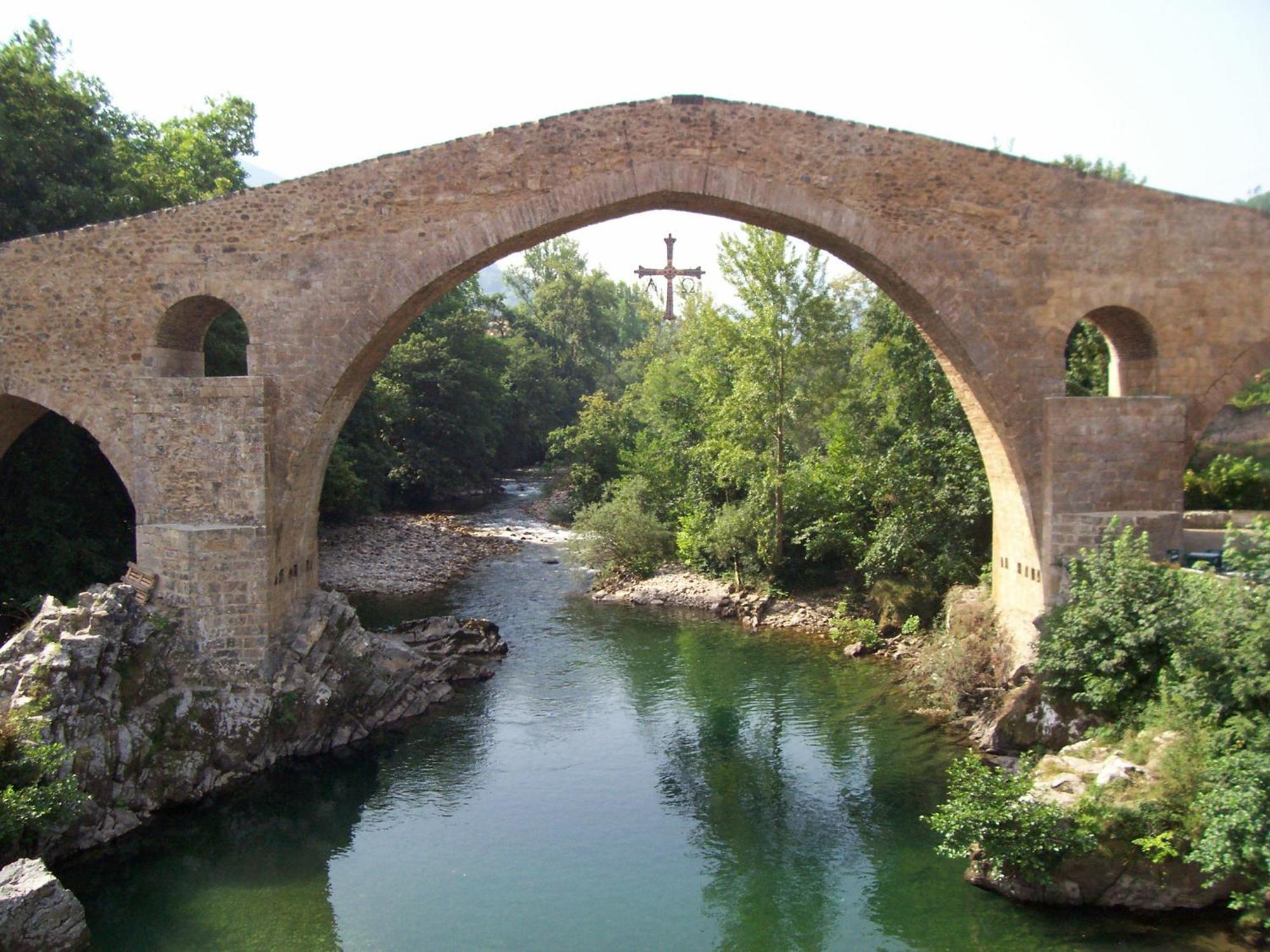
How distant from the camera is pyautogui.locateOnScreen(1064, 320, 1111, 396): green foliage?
1452cm

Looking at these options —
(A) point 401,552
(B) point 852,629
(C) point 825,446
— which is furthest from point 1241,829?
(A) point 401,552

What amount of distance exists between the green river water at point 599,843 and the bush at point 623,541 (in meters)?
6.48

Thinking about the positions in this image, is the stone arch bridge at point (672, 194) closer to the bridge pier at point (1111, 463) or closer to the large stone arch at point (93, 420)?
the bridge pier at point (1111, 463)

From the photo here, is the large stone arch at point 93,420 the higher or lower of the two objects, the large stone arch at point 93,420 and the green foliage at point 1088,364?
the lower

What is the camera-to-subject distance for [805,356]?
1802 cm

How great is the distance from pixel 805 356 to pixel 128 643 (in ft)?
38.6

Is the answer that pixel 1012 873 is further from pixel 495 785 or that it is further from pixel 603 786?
pixel 495 785

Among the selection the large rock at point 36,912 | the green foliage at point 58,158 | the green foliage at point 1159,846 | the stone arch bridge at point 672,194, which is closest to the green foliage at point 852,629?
the stone arch bridge at point 672,194

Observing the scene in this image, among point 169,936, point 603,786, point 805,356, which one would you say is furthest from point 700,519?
point 169,936

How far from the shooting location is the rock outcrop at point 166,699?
9531 mm

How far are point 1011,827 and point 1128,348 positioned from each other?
6.10 metres

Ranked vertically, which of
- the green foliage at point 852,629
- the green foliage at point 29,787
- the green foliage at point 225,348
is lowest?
the green foliage at point 29,787

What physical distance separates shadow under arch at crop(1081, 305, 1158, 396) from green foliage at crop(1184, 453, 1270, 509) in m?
3.81

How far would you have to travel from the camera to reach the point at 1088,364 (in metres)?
14.9
